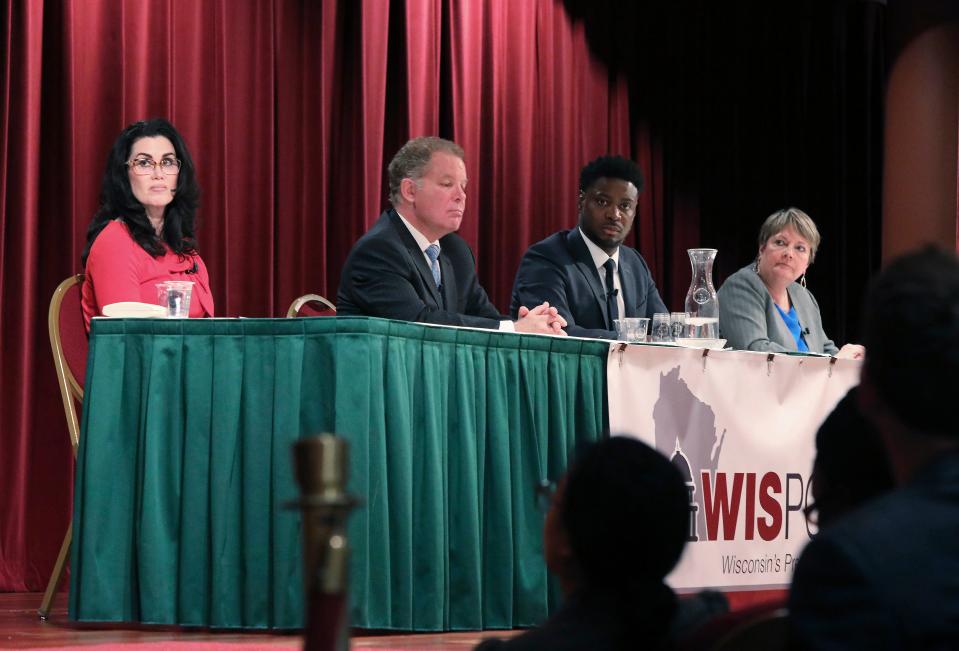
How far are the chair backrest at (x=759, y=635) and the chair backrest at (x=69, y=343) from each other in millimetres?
2870

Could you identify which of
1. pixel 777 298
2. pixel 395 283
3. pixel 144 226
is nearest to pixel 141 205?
pixel 144 226

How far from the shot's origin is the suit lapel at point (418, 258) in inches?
163

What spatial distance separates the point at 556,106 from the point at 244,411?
373 cm

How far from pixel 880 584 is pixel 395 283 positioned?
312 centimetres

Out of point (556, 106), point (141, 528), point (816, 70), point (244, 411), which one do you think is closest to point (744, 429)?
point (244, 411)

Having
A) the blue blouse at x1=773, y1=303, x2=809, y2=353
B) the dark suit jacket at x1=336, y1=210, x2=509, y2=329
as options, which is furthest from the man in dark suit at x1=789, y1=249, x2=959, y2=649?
the blue blouse at x1=773, y1=303, x2=809, y2=353

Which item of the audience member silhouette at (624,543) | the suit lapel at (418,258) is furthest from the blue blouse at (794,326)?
the audience member silhouette at (624,543)

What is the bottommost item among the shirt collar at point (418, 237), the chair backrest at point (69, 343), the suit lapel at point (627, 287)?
the chair backrest at point (69, 343)

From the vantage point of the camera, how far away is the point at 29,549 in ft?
15.2

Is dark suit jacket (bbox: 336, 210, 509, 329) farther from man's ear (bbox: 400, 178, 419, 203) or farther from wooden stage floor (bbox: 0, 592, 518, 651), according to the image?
wooden stage floor (bbox: 0, 592, 518, 651)

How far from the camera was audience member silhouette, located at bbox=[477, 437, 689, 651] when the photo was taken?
1.19 m

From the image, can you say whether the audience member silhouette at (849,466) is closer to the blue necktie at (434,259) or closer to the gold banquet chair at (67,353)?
the gold banquet chair at (67,353)

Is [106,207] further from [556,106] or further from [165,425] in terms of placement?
[556,106]

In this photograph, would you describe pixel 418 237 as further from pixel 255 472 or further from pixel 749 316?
pixel 749 316
